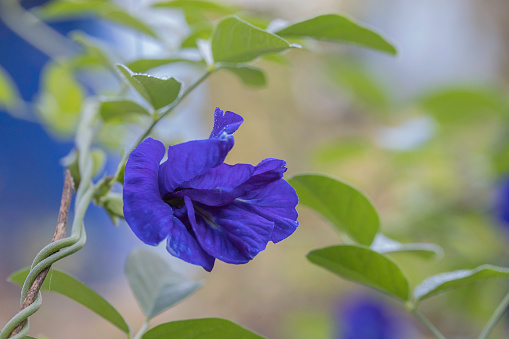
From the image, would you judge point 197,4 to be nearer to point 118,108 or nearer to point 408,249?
point 118,108

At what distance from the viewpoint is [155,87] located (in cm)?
32

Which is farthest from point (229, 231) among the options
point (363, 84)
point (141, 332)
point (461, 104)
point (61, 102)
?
point (363, 84)

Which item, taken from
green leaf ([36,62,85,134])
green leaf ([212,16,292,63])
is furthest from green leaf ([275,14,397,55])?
green leaf ([36,62,85,134])

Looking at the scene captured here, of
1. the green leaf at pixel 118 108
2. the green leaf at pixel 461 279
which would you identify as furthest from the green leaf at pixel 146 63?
the green leaf at pixel 461 279

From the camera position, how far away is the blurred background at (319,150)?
92 centimetres

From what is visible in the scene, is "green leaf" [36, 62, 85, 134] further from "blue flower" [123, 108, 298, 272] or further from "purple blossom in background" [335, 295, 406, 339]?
"purple blossom in background" [335, 295, 406, 339]

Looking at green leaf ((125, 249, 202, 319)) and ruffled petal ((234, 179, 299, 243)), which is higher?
ruffled petal ((234, 179, 299, 243))

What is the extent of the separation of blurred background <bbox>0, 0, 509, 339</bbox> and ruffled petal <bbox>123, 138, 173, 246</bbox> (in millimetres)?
101

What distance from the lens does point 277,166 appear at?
25 centimetres

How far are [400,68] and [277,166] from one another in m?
3.13

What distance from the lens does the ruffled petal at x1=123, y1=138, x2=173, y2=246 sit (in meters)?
0.23

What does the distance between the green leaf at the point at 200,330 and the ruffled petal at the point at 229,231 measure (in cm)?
8

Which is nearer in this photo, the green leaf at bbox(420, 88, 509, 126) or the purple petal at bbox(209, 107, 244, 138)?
the purple petal at bbox(209, 107, 244, 138)

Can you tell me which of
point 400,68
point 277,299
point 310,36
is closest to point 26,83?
point 277,299
